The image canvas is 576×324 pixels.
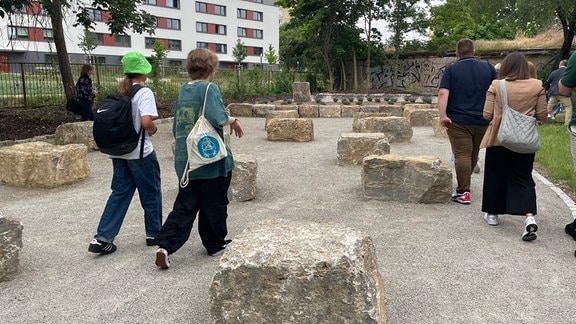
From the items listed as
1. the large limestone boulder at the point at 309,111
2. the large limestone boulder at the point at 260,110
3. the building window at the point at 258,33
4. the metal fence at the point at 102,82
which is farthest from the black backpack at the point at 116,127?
the building window at the point at 258,33

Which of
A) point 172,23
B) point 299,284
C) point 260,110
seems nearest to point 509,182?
point 299,284

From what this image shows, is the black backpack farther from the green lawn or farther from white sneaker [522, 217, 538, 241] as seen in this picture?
the green lawn

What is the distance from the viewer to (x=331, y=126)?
13.9m

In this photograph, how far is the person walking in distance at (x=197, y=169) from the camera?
344 centimetres

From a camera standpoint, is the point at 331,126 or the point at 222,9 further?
the point at 222,9

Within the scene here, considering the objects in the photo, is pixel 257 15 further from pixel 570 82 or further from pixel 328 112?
pixel 570 82

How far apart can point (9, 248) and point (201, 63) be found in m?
1.99

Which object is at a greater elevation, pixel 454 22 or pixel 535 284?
pixel 454 22

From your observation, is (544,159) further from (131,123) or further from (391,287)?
(131,123)

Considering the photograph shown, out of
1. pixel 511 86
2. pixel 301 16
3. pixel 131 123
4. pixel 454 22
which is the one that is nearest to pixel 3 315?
pixel 131 123

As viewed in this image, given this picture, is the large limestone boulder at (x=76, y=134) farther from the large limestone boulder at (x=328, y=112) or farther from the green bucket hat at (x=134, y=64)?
the large limestone boulder at (x=328, y=112)

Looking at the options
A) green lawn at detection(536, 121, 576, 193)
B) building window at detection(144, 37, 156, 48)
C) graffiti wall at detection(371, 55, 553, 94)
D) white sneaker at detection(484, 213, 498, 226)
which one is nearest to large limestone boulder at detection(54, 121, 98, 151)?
white sneaker at detection(484, 213, 498, 226)

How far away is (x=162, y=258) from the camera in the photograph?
3.54 metres

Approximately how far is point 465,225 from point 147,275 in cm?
311
